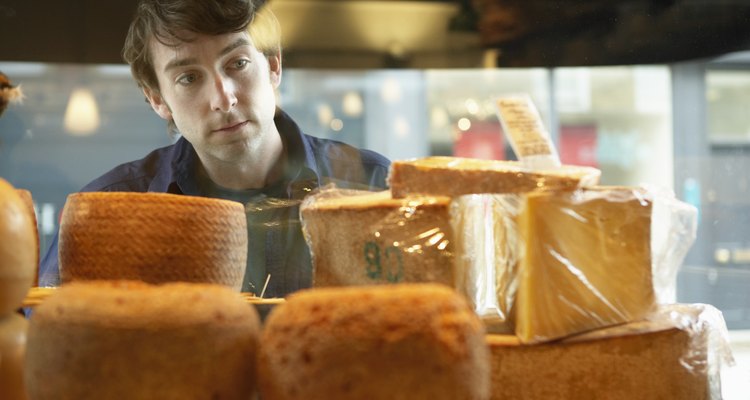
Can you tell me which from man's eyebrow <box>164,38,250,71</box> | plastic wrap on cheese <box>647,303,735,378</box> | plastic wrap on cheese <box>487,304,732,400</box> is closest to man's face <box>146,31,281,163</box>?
man's eyebrow <box>164,38,250,71</box>

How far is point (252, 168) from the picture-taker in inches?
57.2

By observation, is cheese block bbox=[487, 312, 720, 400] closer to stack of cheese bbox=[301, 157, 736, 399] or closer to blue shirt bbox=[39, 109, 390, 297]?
stack of cheese bbox=[301, 157, 736, 399]

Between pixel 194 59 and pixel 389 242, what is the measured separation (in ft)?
1.92

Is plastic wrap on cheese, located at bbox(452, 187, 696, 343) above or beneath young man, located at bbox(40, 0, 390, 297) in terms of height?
beneath

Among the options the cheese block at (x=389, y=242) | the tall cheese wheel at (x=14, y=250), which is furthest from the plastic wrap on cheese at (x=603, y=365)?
the tall cheese wheel at (x=14, y=250)

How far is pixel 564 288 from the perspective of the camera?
0.98m

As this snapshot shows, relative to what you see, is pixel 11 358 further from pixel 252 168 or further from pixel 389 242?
pixel 252 168

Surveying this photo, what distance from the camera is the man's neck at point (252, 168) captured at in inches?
56.1

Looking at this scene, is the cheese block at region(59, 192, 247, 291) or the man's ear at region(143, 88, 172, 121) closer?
the cheese block at region(59, 192, 247, 291)

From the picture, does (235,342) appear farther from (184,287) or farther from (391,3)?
(391,3)

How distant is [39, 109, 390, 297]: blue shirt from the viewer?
1363 millimetres

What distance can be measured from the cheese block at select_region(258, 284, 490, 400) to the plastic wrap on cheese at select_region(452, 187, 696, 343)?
0.32 meters

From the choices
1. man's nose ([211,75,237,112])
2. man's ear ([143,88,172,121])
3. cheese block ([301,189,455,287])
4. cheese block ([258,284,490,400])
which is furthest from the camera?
man's ear ([143,88,172,121])

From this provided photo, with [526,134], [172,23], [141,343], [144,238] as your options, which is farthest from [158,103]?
[141,343]
